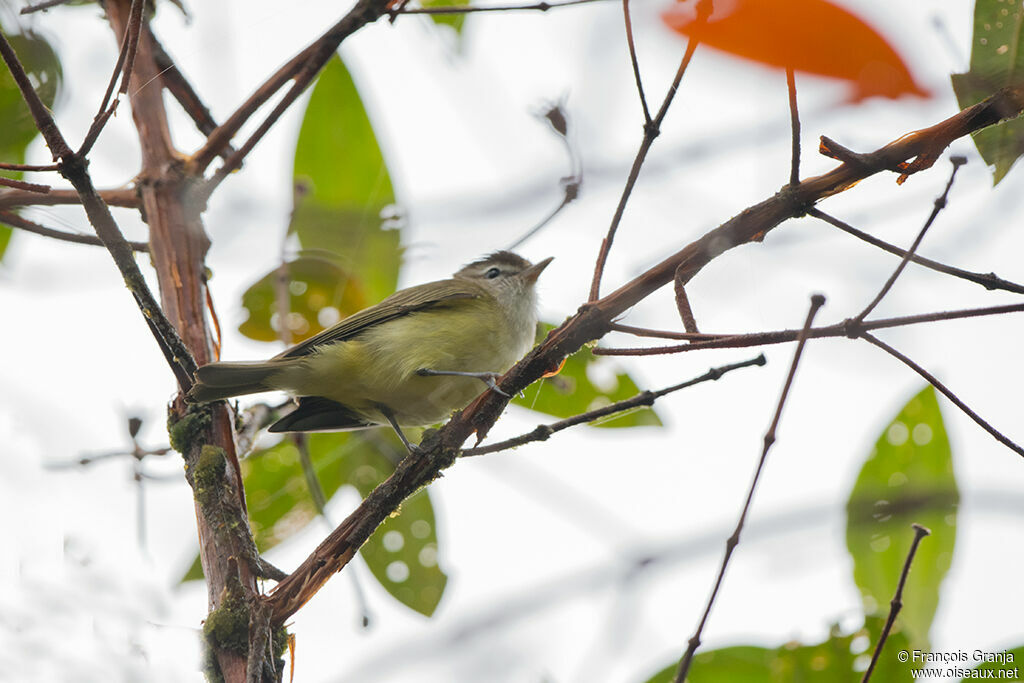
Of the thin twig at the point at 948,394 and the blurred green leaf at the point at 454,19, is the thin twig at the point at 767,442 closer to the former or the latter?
the thin twig at the point at 948,394

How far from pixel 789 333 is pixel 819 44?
94cm

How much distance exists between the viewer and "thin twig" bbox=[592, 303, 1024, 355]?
70.1 inches

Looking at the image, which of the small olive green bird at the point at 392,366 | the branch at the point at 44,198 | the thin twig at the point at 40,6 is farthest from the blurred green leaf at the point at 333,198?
the thin twig at the point at 40,6

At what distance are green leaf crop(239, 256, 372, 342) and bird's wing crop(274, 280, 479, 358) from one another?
14 centimetres

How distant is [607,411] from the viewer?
214 cm

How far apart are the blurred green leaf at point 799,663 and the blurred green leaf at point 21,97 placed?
236cm

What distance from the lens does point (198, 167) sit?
3.13 m

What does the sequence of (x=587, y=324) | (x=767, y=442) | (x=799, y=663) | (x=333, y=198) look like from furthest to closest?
1. (x=333, y=198)
2. (x=799, y=663)
3. (x=587, y=324)
4. (x=767, y=442)

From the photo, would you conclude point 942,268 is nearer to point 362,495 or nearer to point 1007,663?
point 1007,663

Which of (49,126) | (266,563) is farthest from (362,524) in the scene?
(49,126)

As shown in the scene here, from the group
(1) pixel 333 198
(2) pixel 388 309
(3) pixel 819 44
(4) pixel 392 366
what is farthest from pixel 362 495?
(3) pixel 819 44

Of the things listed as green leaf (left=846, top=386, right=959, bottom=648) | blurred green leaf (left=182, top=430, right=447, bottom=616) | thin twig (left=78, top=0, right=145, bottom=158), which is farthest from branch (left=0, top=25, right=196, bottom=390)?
green leaf (left=846, top=386, right=959, bottom=648)

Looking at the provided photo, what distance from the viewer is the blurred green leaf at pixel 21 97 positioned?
267 centimetres

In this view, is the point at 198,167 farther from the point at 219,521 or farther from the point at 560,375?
the point at 560,375
